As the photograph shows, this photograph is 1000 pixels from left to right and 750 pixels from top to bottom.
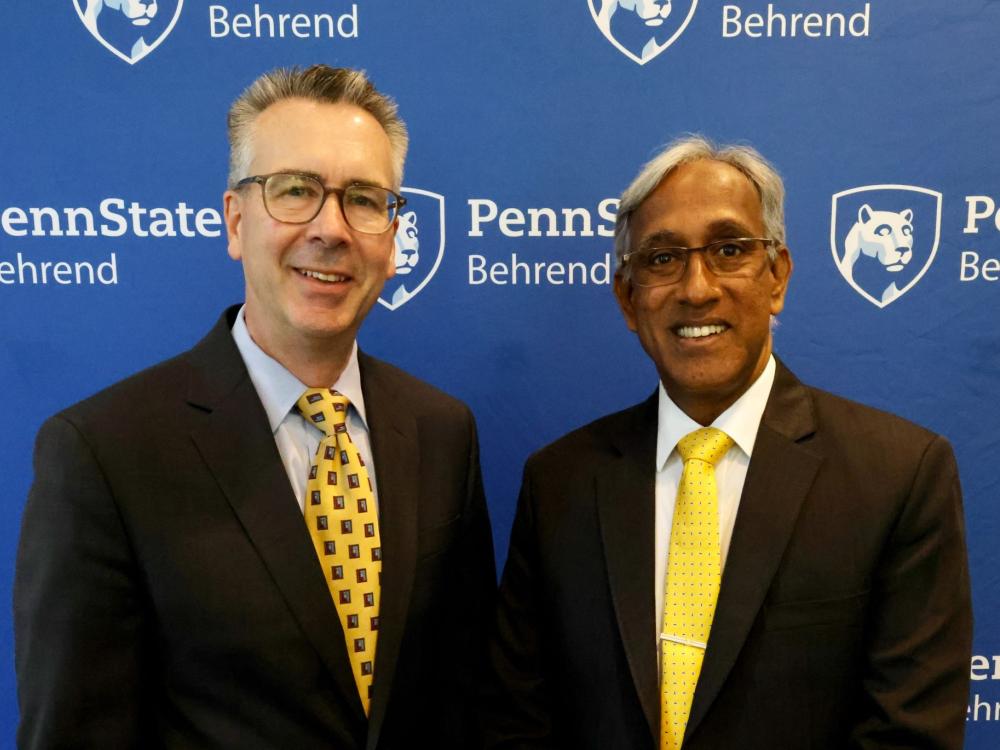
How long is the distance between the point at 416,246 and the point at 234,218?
65cm

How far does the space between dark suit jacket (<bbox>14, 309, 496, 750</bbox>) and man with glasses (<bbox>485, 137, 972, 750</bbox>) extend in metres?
0.34

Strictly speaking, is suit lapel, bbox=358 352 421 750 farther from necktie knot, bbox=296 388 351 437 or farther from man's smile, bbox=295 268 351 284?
man's smile, bbox=295 268 351 284

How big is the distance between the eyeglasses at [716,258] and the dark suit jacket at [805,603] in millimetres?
261

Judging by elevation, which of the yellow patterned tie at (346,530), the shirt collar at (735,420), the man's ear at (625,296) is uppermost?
the man's ear at (625,296)

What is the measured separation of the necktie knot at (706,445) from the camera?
5.35 feet

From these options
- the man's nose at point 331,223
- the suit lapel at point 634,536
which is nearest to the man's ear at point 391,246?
the man's nose at point 331,223

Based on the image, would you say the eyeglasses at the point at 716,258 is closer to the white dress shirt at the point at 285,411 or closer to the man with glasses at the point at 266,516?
the man with glasses at the point at 266,516

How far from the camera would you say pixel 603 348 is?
2238mm

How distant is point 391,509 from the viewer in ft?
5.25

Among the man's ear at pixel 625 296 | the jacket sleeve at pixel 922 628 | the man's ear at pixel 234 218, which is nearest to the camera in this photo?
the jacket sleeve at pixel 922 628

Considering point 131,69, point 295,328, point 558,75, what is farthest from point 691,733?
point 131,69

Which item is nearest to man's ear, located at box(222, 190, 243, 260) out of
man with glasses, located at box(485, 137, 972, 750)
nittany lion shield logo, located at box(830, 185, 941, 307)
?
man with glasses, located at box(485, 137, 972, 750)

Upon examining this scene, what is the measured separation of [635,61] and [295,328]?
1.18 m

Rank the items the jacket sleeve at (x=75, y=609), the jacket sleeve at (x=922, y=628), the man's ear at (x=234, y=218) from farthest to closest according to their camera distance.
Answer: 1. the man's ear at (x=234, y=218)
2. the jacket sleeve at (x=922, y=628)
3. the jacket sleeve at (x=75, y=609)
